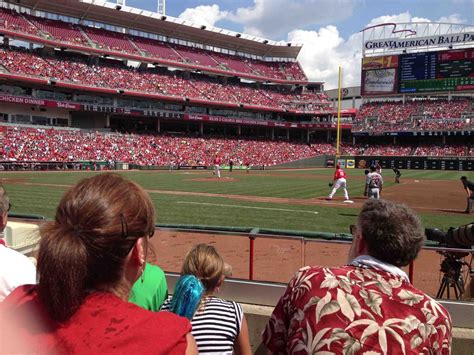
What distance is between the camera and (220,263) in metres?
2.86

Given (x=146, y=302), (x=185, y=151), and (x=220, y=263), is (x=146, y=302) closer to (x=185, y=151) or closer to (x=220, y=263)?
(x=220, y=263)

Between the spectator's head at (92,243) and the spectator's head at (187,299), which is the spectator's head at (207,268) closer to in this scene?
the spectator's head at (187,299)

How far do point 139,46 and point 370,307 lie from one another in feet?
218

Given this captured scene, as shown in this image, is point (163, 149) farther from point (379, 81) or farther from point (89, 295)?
point (89, 295)

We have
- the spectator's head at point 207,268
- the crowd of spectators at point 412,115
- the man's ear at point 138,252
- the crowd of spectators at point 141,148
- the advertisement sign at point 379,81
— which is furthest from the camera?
the advertisement sign at point 379,81

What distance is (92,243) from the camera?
150 cm

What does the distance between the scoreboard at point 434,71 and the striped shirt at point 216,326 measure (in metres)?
66.3

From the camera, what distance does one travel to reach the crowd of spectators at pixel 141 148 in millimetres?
42625

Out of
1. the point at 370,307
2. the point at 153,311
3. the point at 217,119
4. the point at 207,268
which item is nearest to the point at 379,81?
the point at 217,119

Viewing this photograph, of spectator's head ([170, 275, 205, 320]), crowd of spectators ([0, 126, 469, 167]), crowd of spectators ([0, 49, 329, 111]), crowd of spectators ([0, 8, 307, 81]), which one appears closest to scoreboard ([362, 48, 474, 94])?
crowd of spectators ([0, 126, 469, 167])

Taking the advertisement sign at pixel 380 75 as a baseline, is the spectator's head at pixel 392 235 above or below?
below

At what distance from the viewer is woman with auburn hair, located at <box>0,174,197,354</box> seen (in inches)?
54.5

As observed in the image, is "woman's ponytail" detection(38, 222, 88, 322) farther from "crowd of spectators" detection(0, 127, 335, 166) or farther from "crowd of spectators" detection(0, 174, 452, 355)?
"crowd of spectators" detection(0, 127, 335, 166)

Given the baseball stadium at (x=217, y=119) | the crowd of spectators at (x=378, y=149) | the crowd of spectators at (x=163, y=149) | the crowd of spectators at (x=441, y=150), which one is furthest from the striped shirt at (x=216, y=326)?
the crowd of spectators at (x=378, y=149)
